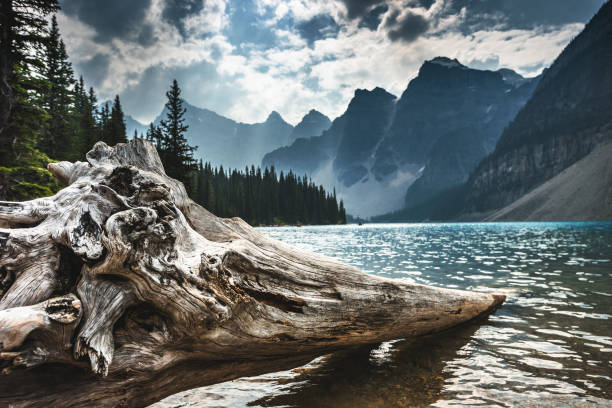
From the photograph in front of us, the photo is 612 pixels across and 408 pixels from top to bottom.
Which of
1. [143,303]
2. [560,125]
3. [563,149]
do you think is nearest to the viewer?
[143,303]

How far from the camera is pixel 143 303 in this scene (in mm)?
2953

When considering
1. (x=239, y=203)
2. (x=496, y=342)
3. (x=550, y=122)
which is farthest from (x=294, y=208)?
(x=550, y=122)

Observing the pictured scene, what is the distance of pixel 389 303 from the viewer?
4.09 meters

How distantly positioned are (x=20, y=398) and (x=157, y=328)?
105cm

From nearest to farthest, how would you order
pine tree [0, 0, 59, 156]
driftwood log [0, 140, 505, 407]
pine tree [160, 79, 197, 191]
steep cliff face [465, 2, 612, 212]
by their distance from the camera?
driftwood log [0, 140, 505, 407] → pine tree [0, 0, 59, 156] → pine tree [160, 79, 197, 191] → steep cliff face [465, 2, 612, 212]

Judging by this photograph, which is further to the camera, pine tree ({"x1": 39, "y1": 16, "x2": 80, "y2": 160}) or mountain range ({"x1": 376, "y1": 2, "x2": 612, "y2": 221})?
mountain range ({"x1": 376, "y1": 2, "x2": 612, "y2": 221})

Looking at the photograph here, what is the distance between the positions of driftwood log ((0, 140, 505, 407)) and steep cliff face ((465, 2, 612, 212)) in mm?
193163


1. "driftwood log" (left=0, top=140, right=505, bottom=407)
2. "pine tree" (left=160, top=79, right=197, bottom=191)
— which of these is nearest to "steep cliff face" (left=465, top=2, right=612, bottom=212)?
"pine tree" (left=160, top=79, right=197, bottom=191)

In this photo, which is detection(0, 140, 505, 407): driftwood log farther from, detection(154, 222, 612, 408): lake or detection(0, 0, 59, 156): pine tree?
detection(0, 0, 59, 156): pine tree

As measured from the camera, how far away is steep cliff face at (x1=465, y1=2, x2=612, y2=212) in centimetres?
15212

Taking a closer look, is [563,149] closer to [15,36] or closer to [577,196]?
[577,196]

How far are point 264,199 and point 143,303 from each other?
103038mm

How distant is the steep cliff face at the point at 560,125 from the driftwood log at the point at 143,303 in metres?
193

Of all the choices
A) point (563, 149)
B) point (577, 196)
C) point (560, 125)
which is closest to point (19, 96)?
point (577, 196)
